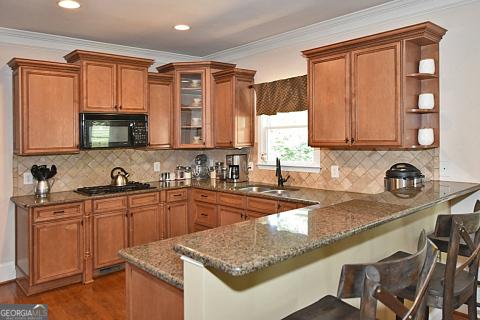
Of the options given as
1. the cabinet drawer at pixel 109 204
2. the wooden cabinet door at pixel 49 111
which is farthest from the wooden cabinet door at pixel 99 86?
the cabinet drawer at pixel 109 204

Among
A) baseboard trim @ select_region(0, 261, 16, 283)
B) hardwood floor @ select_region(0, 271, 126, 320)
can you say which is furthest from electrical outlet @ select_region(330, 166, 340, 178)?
baseboard trim @ select_region(0, 261, 16, 283)

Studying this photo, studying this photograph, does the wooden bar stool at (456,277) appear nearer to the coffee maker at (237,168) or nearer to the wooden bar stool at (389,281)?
the wooden bar stool at (389,281)

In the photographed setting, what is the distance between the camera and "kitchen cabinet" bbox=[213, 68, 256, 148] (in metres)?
4.59

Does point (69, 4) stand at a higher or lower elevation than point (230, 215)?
higher

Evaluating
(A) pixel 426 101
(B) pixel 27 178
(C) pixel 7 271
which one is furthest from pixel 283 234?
(C) pixel 7 271

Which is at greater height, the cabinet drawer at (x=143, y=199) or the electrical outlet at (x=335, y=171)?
the electrical outlet at (x=335, y=171)

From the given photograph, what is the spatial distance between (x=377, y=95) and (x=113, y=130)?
2.83 meters

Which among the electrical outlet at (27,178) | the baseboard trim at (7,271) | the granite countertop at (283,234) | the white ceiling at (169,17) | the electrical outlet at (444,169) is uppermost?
the white ceiling at (169,17)

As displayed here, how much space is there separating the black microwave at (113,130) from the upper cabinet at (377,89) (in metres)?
2.12

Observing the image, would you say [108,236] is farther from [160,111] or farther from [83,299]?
[160,111]

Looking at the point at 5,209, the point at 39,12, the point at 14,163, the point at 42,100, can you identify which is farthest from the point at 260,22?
the point at 5,209

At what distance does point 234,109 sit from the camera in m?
4.58

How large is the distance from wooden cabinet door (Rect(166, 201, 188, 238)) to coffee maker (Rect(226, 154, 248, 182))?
0.70m

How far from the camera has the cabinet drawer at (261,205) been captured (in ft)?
12.1
